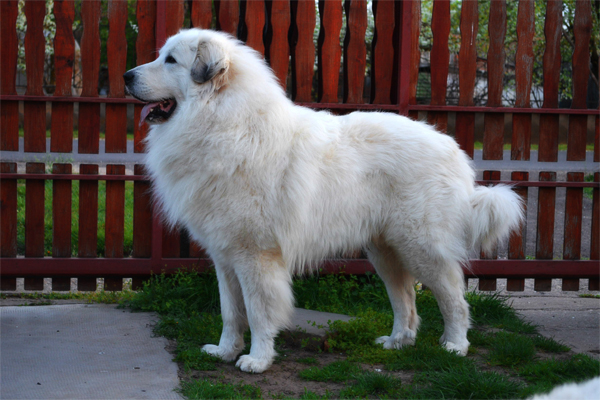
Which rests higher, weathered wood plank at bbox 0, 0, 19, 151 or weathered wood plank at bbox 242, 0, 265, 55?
weathered wood plank at bbox 242, 0, 265, 55

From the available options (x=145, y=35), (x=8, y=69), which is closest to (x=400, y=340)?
(x=145, y=35)

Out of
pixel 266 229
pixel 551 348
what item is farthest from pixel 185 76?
pixel 551 348

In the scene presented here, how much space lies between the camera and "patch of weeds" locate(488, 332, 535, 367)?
3688 millimetres

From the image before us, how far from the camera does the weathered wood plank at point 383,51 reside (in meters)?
5.11

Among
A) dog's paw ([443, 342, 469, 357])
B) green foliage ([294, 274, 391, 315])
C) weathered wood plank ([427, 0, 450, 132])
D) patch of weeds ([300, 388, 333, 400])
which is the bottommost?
patch of weeds ([300, 388, 333, 400])

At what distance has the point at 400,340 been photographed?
13.0 ft

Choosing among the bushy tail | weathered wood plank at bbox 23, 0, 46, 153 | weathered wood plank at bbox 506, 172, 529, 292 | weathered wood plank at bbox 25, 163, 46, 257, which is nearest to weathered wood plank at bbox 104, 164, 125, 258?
weathered wood plank at bbox 25, 163, 46, 257

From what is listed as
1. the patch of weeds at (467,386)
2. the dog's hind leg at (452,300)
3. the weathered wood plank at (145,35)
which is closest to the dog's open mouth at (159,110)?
the weathered wood plank at (145,35)

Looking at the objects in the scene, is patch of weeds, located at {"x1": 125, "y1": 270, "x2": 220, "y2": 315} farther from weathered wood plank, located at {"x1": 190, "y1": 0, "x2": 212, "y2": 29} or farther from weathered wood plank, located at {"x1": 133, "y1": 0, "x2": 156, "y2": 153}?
weathered wood plank, located at {"x1": 190, "y1": 0, "x2": 212, "y2": 29}

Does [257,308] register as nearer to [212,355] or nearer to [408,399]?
[212,355]

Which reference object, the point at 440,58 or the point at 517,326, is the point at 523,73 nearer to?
the point at 440,58

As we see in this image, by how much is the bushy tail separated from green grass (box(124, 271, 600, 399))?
0.77 meters

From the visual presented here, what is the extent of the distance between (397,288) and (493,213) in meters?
0.87

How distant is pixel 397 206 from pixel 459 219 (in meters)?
0.42
